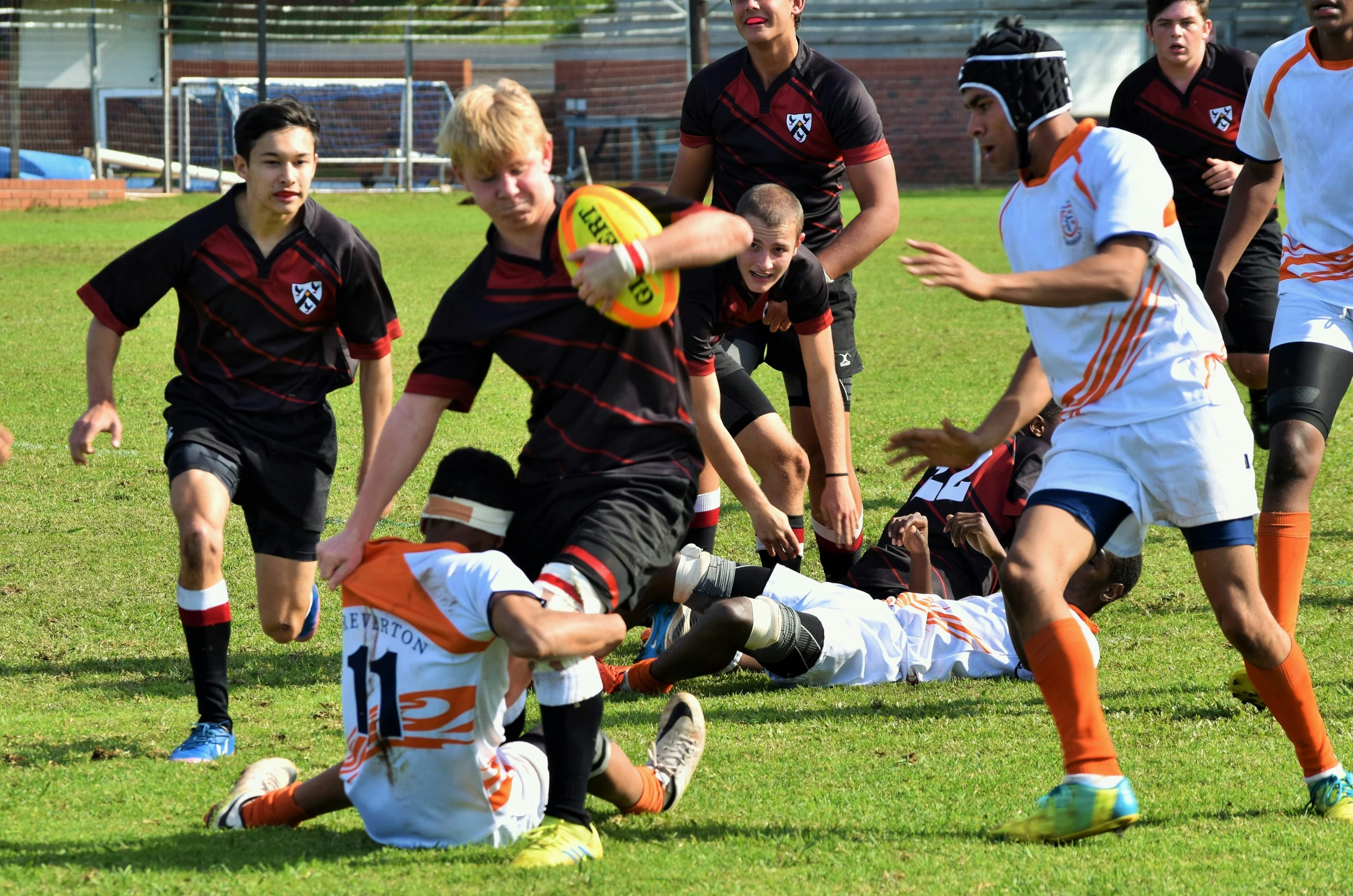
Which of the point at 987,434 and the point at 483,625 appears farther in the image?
the point at 987,434

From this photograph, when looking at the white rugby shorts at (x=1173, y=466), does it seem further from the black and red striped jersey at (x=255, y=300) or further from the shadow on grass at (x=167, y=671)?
the shadow on grass at (x=167, y=671)

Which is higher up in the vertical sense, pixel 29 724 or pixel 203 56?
pixel 203 56

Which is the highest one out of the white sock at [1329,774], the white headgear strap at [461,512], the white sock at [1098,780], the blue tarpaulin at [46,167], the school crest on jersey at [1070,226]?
the school crest on jersey at [1070,226]

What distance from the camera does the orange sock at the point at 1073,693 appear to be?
11.9 feet

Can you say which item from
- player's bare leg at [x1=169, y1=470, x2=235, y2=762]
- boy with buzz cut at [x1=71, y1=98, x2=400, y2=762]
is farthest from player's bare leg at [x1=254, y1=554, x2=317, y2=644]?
player's bare leg at [x1=169, y1=470, x2=235, y2=762]

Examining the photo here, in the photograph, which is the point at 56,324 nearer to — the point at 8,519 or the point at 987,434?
the point at 8,519

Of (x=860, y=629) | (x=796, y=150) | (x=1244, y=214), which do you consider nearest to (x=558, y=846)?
(x=860, y=629)

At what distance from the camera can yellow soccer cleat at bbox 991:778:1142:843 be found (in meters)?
3.59

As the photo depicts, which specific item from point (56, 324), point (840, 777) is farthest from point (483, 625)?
point (56, 324)

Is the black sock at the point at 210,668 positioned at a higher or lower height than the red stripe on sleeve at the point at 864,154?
lower

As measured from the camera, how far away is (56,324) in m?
13.2

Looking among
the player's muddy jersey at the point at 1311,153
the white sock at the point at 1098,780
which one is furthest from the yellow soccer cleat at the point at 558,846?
the player's muddy jersey at the point at 1311,153

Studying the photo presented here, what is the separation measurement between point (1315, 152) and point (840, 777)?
2720mm

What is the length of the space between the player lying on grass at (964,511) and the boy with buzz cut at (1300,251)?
41.9 inches
